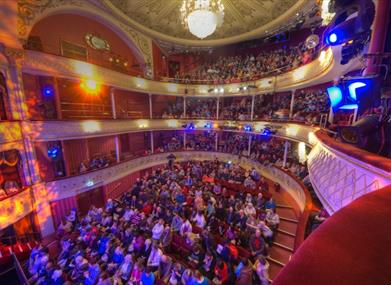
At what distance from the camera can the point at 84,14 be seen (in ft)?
33.7

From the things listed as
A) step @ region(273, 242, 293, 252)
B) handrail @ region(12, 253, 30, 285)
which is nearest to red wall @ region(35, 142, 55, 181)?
handrail @ region(12, 253, 30, 285)

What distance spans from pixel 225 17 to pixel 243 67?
416cm

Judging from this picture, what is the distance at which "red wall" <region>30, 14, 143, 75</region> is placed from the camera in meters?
8.73

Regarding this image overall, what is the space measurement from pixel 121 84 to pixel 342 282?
12.9 meters

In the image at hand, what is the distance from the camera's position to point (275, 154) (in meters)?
12.4

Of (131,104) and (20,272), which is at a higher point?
(131,104)

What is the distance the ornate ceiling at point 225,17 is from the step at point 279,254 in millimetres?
12191

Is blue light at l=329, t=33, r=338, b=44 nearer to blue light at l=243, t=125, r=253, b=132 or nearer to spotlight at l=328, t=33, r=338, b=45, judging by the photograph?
spotlight at l=328, t=33, r=338, b=45

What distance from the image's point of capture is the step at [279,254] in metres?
5.85

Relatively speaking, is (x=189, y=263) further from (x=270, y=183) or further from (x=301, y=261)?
(x=270, y=183)

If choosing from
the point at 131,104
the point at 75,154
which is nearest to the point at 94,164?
the point at 75,154

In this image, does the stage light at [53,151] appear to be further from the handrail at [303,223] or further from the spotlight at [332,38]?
the spotlight at [332,38]

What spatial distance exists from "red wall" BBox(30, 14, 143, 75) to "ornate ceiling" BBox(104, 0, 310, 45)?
5.14ft

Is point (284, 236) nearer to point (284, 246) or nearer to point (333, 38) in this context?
point (284, 246)
